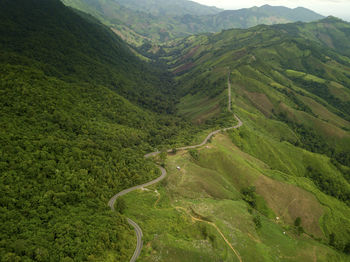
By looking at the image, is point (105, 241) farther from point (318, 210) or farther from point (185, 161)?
point (318, 210)

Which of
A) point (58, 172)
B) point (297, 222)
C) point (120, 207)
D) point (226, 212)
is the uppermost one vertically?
point (58, 172)

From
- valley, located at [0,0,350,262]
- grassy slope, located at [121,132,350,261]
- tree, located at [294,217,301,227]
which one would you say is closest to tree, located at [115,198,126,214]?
valley, located at [0,0,350,262]

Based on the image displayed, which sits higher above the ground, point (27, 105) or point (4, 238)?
point (27, 105)

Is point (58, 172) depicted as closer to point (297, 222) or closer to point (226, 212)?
point (226, 212)

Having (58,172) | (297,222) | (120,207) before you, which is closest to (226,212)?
(297,222)

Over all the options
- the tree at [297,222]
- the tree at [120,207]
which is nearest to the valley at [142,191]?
the tree at [120,207]

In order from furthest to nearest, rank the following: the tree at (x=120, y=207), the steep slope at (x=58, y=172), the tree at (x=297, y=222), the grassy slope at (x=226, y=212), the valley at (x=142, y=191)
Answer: the tree at (x=297, y=222), the tree at (x=120, y=207), the grassy slope at (x=226, y=212), the valley at (x=142, y=191), the steep slope at (x=58, y=172)

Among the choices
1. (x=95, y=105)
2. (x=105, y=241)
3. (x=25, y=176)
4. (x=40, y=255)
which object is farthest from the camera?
(x=95, y=105)

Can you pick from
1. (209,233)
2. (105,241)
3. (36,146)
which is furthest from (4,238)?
(209,233)

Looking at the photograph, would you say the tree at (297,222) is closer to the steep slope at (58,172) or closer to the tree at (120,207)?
the steep slope at (58,172)

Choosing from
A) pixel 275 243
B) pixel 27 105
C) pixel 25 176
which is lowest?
pixel 275 243

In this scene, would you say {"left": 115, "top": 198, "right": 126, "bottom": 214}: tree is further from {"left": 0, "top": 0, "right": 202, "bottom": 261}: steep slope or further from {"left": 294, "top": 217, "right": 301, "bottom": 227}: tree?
{"left": 294, "top": 217, "right": 301, "bottom": 227}: tree
